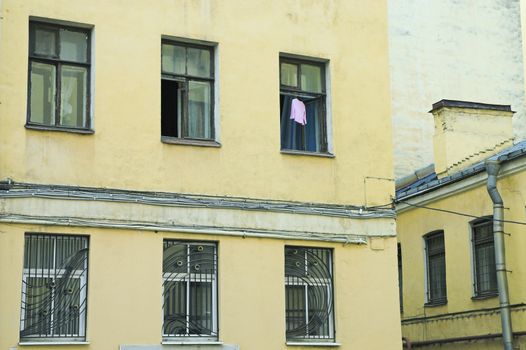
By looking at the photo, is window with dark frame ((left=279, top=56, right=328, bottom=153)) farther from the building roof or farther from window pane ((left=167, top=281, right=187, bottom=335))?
the building roof

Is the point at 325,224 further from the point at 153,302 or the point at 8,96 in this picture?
the point at 8,96

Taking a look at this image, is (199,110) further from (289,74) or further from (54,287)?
(54,287)

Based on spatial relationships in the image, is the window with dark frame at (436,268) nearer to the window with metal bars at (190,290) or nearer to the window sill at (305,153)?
the window sill at (305,153)

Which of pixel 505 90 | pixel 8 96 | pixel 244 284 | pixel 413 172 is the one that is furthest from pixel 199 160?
pixel 505 90

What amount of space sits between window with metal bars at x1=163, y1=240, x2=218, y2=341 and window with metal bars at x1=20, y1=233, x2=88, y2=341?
1367 millimetres

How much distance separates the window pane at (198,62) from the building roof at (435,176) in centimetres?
684

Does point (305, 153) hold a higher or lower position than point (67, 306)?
higher

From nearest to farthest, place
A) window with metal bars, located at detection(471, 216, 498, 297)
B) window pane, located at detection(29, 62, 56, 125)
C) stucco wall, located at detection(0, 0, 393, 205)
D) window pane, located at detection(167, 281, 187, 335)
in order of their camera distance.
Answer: stucco wall, located at detection(0, 0, 393, 205) < window pane, located at detection(29, 62, 56, 125) < window pane, located at detection(167, 281, 187, 335) < window with metal bars, located at detection(471, 216, 498, 297)

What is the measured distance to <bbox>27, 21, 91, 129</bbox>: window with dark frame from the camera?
16859 mm

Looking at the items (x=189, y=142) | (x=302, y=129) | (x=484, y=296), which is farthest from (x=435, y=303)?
(x=189, y=142)

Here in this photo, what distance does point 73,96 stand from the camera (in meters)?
17.1

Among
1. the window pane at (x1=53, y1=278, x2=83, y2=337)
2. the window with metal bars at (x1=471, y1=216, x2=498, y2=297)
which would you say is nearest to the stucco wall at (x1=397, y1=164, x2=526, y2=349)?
the window with metal bars at (x1=471, y1=216, x2=498, y2=297)

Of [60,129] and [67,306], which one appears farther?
[60,129]

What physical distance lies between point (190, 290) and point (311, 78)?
173 inches
